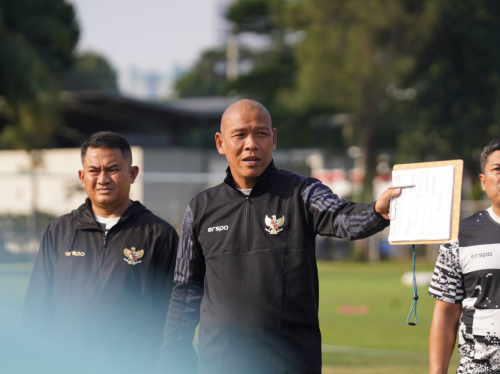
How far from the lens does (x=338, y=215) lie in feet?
12.1

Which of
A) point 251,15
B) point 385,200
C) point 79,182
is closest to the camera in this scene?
point 385,200

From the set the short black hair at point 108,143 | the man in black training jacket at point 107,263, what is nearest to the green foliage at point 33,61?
the short black hair at point 108,143

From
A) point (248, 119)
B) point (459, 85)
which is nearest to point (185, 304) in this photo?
point (248, 119)

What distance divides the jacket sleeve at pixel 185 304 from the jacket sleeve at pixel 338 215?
59 centimetres

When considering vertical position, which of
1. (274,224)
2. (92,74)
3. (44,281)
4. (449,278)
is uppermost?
(92,74)

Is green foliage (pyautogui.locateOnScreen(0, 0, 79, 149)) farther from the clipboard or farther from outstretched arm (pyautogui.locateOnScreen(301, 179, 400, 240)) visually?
the clipboard

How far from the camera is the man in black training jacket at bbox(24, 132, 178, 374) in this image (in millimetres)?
4715

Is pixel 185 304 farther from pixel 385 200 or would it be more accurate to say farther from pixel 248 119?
pixel 385 200

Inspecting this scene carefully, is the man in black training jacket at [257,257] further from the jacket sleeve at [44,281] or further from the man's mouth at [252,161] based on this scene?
the jacket sleeve at [44,281]

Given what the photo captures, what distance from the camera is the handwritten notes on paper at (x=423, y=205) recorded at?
3.31m

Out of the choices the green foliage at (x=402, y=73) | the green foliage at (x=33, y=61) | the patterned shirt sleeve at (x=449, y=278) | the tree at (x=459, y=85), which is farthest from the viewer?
the tree at (x=459, y=85)

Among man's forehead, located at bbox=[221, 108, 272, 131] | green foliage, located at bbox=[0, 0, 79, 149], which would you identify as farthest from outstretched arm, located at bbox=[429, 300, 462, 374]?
green foliage, located at bbox=[0, 0, 79, 149]

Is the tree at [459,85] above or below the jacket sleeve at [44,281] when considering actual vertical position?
above

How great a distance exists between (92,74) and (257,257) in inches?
2990
